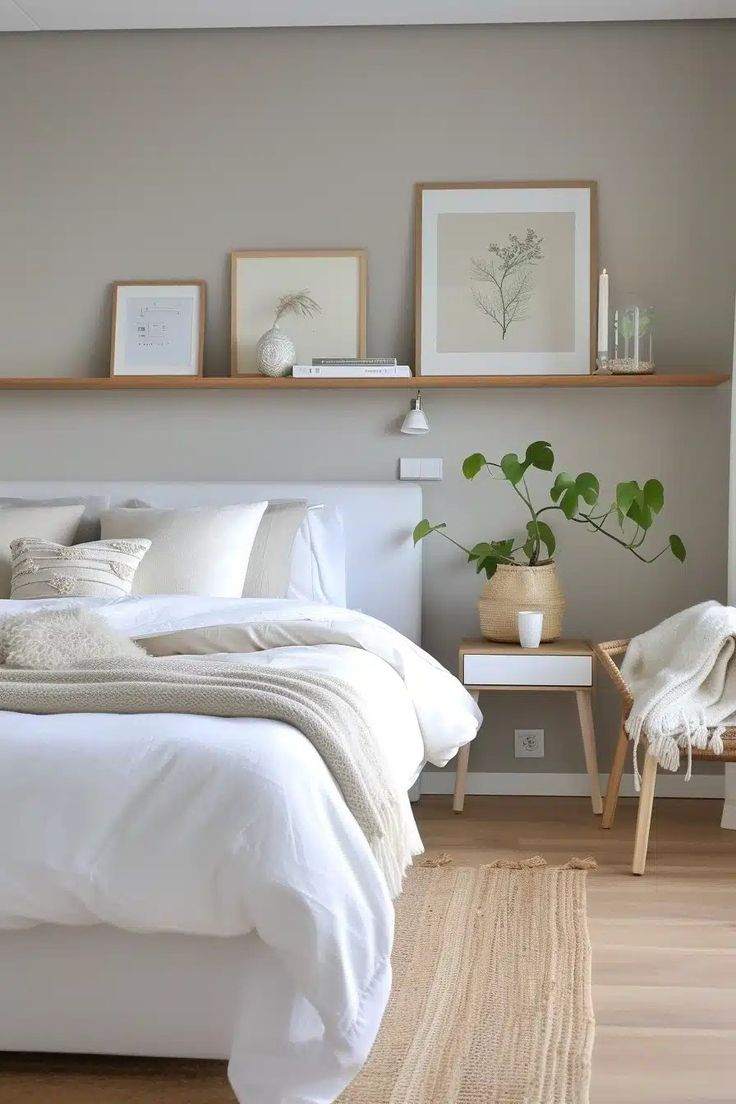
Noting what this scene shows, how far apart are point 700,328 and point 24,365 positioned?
2329 mm

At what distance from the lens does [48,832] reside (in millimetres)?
1789

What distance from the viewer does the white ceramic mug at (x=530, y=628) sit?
12.3 ft

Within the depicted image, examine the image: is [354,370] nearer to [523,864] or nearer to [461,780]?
[461,780]

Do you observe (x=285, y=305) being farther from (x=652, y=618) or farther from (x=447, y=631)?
(x=652, y=618)

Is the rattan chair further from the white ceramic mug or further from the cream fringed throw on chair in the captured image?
the white ceramic mug

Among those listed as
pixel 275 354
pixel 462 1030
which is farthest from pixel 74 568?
pixel 462 1030

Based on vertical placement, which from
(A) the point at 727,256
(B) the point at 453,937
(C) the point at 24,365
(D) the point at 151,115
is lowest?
(B) the point at 453,937

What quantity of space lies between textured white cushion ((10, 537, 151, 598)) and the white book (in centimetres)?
85

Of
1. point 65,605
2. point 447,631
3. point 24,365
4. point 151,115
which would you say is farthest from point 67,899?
point 151,115

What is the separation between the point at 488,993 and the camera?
235 cm

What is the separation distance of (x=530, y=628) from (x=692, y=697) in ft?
2.15

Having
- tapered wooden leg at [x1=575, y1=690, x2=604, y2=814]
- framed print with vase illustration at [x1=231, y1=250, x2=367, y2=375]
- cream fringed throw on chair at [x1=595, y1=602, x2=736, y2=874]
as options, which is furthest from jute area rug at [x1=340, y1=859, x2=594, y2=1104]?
framed print with vase illustration at [x1=231, y1=250, x2=367, y2=375]

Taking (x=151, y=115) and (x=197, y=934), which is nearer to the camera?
(x=197, y=934)

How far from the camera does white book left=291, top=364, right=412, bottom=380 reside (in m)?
3.93
